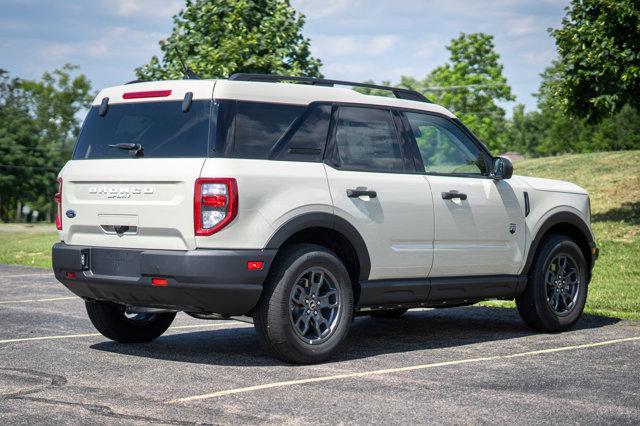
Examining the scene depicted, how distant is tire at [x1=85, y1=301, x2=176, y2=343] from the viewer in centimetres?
863

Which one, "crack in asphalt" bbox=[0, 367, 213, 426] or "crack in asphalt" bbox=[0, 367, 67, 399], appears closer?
"crack in asphalt" bbox=[0, 367, 213, 426]

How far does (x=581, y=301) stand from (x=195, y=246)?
4.31 m

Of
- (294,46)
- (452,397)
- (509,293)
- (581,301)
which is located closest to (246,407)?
(452,397)

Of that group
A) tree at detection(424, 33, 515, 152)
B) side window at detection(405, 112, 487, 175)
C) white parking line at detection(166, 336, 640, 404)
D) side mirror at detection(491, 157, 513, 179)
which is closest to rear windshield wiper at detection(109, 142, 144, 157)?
white parking line at detection(166, 336, 640, 404)

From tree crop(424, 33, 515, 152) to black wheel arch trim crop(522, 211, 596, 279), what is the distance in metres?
65.6

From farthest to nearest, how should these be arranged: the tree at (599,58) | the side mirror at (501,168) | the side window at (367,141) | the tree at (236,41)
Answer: the tree at (599,58)
the tree at (236,41)
the side mirror at (501,168)
the side window at (367,141)

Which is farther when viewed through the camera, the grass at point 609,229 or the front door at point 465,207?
the grass at point 609,229

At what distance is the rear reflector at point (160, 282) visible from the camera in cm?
725

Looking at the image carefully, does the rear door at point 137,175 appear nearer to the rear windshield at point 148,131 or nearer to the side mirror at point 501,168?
the rear windshield at point 148,131

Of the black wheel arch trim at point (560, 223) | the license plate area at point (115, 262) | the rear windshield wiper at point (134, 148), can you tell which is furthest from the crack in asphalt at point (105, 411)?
the black wheel arch trim at point (560, 223)

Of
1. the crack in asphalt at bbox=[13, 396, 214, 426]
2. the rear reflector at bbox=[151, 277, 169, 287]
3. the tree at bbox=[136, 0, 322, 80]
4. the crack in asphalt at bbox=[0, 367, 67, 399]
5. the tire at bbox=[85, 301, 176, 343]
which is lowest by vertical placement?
the crack in asphalt at bbox=[13, 396, 214, 426]

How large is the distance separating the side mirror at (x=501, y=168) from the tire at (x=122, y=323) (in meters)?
3.03

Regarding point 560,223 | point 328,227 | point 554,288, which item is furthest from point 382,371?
point 560,223

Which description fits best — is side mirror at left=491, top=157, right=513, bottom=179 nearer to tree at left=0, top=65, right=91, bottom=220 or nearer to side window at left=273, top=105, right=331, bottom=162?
side window at left=273, top=105, right=331, bottom=162
